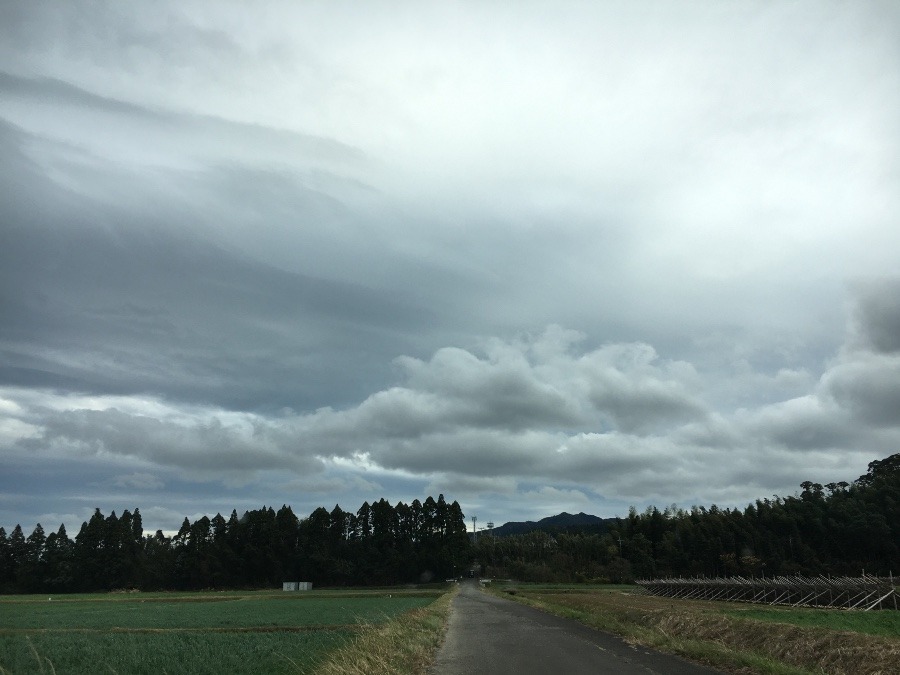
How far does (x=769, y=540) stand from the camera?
92938mm

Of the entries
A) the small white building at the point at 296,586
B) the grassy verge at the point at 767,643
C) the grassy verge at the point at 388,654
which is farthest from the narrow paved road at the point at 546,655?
the small white building at the point at 296,586

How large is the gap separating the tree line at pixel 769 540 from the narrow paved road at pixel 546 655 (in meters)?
57.3

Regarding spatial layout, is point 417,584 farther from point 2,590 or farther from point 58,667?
point 58,667

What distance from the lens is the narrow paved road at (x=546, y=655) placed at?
55.9 ft

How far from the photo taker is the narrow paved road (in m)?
17.0

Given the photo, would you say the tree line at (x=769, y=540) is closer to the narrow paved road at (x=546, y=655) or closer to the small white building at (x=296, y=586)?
the small white building at (x=296, y=586)

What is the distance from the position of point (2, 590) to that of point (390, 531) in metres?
74.8

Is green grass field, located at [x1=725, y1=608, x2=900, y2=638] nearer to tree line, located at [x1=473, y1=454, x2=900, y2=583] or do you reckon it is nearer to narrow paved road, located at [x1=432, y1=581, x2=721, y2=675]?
narrow paved road, located at [x1=432, y1=581, x2=721, y2=675]

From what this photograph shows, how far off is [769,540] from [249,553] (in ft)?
309

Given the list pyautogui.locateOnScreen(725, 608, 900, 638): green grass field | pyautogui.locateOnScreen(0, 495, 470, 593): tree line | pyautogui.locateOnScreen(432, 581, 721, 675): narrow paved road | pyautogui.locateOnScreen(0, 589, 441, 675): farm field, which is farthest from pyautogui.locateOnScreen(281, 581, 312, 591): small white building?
pyautogui.locateOnScreen(725, 608, 900, 638): green grass field

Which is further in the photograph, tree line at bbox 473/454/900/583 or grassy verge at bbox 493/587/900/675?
tree line at bbox 473/454/900/583

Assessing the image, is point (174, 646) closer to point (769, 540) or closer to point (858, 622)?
point (858, 622)

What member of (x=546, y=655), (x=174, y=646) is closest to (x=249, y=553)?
(x=174, y=646)

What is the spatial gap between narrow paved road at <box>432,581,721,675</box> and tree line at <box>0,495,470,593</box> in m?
106
